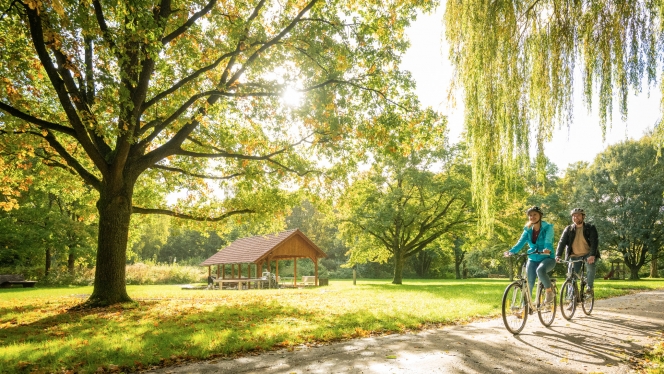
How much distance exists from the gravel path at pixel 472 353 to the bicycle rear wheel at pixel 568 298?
22.8 inches

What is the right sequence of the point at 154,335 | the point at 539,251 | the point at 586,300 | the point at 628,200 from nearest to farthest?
the point at 154,335 < the point at 539,251 < the point at 586,300 < the point at 628,200

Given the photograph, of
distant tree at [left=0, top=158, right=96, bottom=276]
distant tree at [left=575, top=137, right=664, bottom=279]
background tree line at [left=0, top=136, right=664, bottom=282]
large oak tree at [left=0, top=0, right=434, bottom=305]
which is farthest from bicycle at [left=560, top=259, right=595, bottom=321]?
distant tree at [left=575, top=137, right=664, bottom=279]

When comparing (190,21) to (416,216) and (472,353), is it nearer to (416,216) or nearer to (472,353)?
(472,353)

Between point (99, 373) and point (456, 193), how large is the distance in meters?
23.6

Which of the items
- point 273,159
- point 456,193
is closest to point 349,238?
point 456,193

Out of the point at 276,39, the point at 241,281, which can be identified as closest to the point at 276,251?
the point at 241,281

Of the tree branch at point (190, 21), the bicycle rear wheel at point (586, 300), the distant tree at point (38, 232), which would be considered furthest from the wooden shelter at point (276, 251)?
the bicycle rear wheel at point (586, 300)

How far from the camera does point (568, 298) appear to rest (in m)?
7.84

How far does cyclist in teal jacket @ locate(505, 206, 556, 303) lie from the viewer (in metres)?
6.88

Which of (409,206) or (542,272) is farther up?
(409,206)

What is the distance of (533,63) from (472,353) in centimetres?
456

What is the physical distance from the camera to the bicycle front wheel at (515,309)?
249 inches

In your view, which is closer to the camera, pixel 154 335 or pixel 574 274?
pixel 154 335

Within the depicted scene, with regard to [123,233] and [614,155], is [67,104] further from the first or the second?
[614,155]
